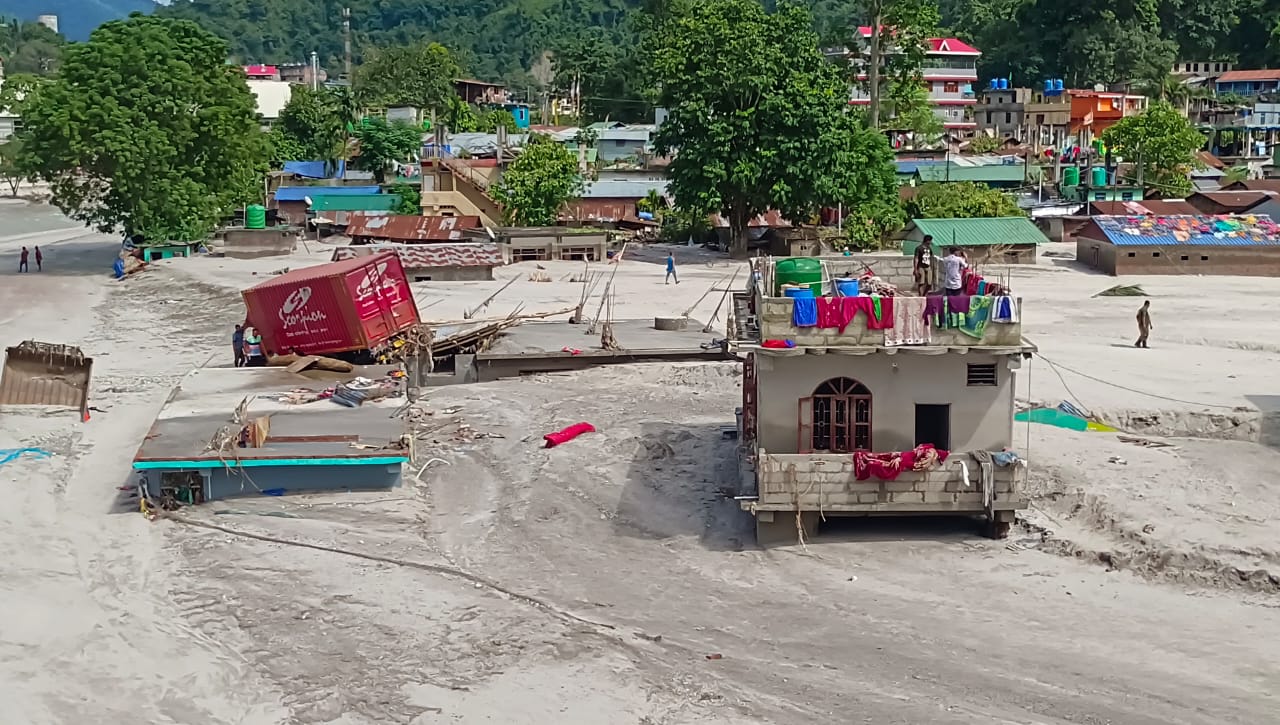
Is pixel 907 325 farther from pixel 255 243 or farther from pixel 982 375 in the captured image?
pixel 255 243

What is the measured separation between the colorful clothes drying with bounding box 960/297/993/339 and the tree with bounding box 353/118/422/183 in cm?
6635

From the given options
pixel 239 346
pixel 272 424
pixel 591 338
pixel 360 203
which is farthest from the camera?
pixel 360 203

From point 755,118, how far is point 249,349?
2984 centimetres

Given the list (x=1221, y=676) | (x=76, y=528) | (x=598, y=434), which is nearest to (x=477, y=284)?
(x=598, y=434)

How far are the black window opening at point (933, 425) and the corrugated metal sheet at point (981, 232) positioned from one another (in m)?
35.3

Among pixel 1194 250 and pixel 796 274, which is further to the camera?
pixel 1194 250

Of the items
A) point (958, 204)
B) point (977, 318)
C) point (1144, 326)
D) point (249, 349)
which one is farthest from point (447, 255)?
point (977, 318)

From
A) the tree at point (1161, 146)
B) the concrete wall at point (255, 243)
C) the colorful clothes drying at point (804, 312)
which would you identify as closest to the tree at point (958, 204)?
the tree at point (1161, 146)

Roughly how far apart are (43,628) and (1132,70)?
378 feet

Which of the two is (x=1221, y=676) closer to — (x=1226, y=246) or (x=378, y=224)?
(x=1226, y=246)

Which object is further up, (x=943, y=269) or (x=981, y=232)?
(x=943, y=269)

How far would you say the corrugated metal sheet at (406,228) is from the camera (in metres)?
64.9

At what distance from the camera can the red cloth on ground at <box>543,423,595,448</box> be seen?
27.0 m

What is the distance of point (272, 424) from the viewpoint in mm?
25656
